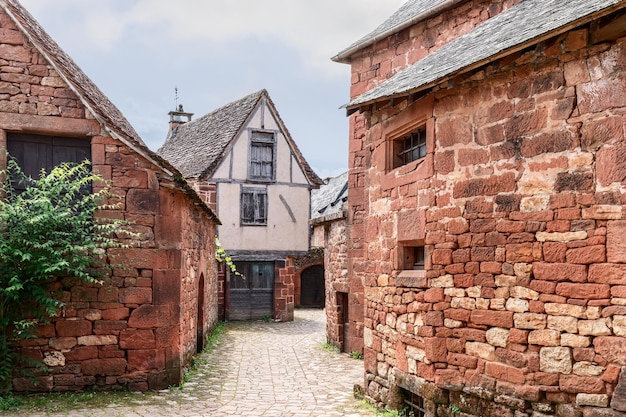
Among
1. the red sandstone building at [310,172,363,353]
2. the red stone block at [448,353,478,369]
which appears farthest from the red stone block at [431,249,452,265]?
the red sandstone building at [310,172,363,353]

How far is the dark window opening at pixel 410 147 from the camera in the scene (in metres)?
7.21

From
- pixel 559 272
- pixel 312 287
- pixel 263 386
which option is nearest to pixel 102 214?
pixel 263 386

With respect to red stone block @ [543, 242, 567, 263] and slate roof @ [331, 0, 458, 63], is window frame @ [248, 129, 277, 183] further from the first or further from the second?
red stone block @ [543, 242, 567, 263]

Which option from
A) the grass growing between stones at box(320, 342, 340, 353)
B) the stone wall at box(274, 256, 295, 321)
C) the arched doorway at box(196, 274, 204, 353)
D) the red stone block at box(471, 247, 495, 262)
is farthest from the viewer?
the stone wall at box(274, 256, 295, 321)

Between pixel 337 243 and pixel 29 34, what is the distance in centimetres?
763

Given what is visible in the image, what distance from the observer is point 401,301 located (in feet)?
23.4

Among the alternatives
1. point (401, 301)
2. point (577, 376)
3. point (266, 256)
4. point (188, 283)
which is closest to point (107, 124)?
point (188, 283)

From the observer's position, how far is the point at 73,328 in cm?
807

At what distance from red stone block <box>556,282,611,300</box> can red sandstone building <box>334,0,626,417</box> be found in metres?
0.01

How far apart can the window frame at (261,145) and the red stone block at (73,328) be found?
1151cm

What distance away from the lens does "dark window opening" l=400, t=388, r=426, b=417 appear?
6.83 meters

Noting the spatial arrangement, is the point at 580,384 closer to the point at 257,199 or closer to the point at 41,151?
the point at 41,151

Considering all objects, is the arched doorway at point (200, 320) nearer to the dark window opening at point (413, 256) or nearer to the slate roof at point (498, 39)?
the dark window opening at point (413, 256)

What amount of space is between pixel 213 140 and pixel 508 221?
15288mm
